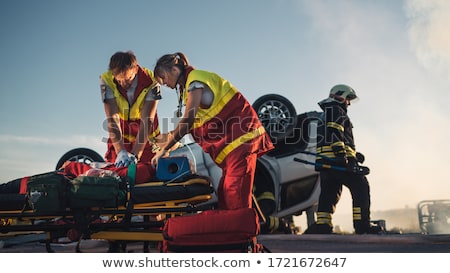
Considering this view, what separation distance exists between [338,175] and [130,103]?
160 centimetres

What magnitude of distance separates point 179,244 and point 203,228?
5.5 inches

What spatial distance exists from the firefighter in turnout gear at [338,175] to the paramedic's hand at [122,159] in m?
1.53

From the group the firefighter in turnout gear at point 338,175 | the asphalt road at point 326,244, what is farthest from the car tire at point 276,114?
the asphalt road at point 326,244

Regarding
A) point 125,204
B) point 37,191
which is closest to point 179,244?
point 125,204

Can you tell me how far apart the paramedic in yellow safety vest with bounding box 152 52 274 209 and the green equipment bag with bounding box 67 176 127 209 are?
29 centimetres

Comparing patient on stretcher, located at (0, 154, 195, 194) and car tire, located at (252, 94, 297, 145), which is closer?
patient on stretcher, located at (0, 154, 195, 194)

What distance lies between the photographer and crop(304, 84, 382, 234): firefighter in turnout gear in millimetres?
3619

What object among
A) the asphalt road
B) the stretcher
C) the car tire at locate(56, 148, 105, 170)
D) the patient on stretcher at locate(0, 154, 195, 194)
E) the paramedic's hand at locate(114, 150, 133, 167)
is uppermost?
the car tire at locate(56, 148, 105, 170)

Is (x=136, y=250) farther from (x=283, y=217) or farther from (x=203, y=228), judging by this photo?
(x=283, y=217)

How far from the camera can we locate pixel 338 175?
3.68 metres

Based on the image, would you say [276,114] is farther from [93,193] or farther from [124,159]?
[93,193]

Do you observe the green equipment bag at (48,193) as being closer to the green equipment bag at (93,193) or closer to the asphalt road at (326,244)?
the green equipment bag at (93,193)

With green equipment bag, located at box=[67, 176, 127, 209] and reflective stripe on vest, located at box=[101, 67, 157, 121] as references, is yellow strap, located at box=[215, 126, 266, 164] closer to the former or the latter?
green equipment bag, located at box=[67, 176, 127, 209]

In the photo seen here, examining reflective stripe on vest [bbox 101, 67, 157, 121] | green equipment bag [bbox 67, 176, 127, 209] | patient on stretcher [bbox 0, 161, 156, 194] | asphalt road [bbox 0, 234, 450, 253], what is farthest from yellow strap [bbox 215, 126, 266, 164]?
reflective stripe on vest [bbox 101, 67, 157, 121]
